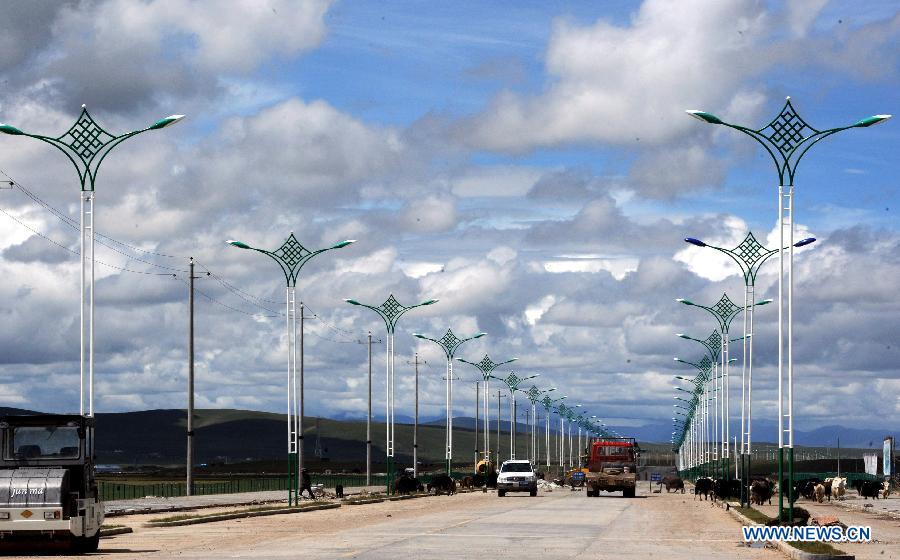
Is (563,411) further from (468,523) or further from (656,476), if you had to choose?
(468,523)

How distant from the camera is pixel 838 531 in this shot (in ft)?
109

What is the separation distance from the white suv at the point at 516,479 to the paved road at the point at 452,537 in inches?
1093

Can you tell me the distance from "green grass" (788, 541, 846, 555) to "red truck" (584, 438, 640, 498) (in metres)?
50.1

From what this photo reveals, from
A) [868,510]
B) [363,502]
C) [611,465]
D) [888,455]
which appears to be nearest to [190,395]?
[363,502]

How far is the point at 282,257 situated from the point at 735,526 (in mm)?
21179

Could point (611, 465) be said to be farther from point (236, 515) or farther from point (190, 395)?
point (236, 515)

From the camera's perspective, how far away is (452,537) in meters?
Answer: 36.9

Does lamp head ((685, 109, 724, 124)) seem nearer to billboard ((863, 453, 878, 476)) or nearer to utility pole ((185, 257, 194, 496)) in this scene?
utility pole ((185, 257, 194, 496))

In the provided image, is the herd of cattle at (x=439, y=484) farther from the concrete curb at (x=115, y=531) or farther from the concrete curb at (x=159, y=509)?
the concrete curb at (x=115, y=531)

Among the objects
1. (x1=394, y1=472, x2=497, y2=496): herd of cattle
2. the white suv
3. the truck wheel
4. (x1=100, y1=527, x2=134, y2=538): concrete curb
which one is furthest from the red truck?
the truck wheel

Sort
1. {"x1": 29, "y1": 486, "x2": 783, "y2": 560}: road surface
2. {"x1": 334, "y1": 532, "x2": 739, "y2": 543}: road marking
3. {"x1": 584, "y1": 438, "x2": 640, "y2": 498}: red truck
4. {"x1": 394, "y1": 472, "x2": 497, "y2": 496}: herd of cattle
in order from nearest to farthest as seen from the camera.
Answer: {"x1": 29, "y1": 486, "x2": 783, "y2": 560}: road surface → {"x1": 334, "y1": 532, "x2": 739, "y2": 543}: road marking → {"x1": 394, "y1": 472, "x2": 497, "y2": 496}: herd of cattle → {"x1": 584, "y1": 438, "x2": 640, "y2": 498}: red truck

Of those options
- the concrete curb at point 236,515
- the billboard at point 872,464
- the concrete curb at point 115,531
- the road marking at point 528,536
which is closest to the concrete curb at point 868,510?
the concrete curb at point 236,515

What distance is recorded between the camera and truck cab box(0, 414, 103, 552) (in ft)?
96.2

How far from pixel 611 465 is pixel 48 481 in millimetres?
57470
